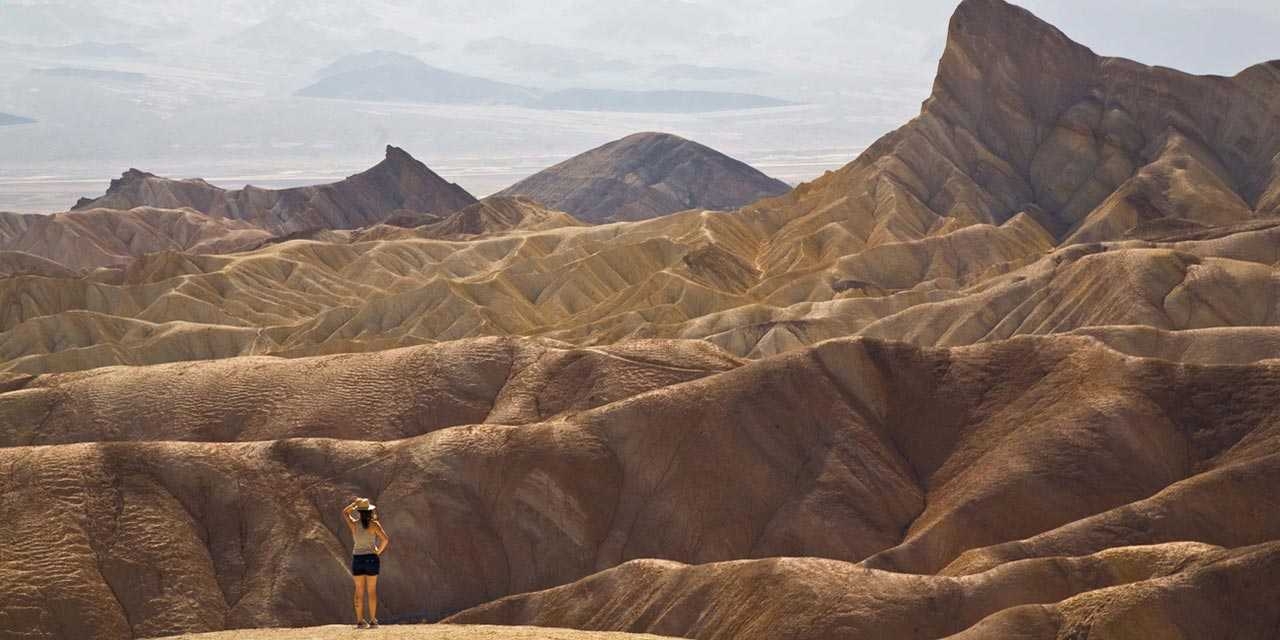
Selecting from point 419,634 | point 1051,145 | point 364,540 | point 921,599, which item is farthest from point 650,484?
point 1051,145

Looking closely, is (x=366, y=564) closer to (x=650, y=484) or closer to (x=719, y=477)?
(x=650, y=484)

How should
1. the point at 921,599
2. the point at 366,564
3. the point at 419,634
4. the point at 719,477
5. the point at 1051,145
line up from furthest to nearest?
the point at 1051,145, the point at 719,477, the point at 921,599, the point at 419,634, the point at 366,564

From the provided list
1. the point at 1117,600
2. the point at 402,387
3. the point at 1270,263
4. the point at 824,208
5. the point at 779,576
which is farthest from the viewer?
the point at 824,208

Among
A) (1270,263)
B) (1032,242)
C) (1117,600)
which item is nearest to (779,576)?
(1117,600)

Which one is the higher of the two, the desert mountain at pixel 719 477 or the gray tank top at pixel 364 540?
the gray tank top at pixel 364 540

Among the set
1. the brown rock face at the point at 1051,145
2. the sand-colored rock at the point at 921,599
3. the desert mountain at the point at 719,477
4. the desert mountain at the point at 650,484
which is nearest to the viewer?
the sand-colored rock at the point at 921,599

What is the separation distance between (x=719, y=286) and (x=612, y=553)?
2986 inches

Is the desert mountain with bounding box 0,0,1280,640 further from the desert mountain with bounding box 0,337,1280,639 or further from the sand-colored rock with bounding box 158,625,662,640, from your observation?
the sand-colored rock with bounding box 158,625,662,640

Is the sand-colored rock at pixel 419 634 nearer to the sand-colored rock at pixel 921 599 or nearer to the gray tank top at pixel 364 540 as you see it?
the gray tank top at pixel 364 540

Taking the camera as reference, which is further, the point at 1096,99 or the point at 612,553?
the point at 1096,99

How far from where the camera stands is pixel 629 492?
60.2 meters

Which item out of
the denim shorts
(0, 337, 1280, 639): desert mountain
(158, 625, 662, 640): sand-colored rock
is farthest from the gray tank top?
(0, 337, 1280, 639): desert mountain

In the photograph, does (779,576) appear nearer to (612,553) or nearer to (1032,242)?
(612,553)

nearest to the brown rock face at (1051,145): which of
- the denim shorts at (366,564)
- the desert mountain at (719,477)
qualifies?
the desert mountain at (719,477)
